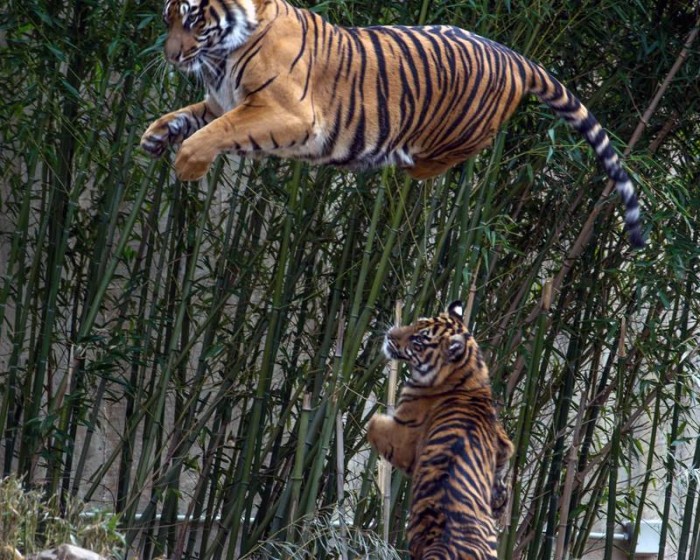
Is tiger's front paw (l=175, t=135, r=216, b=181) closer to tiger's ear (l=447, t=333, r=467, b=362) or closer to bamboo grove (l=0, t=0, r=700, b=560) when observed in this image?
tiger's ear (l=447, t=333, r=467, b=362)

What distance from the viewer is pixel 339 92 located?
2.68 meters

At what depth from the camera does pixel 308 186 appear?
172 inches

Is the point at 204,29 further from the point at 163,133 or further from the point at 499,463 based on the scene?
the point at 499,463

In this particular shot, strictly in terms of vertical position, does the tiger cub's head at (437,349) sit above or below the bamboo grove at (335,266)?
below

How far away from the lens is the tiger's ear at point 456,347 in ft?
10.5

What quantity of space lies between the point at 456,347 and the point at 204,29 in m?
1.14

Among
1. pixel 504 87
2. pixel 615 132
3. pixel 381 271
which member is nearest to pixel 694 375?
pixel 615 132

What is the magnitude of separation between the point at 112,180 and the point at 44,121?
12.9 inches

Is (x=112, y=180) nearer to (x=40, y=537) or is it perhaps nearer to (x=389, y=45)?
(x=40, y=537)

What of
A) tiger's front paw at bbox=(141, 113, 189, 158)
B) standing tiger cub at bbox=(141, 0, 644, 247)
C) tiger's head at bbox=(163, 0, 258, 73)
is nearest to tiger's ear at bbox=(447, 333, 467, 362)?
standing tiger cub at bbox=(141, 0, 644, 247)

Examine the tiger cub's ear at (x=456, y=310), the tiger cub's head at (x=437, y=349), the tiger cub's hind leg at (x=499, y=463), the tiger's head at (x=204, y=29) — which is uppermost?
the tiger's head at (x=204, y=29)

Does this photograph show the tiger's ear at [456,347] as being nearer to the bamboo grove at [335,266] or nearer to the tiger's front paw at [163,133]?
the bamboo grove at [335,266]

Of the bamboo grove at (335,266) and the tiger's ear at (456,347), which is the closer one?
the tiger's ear at (456,347)

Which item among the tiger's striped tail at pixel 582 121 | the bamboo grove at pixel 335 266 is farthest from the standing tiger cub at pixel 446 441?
the tiger's striped tail at pixel 582 121
